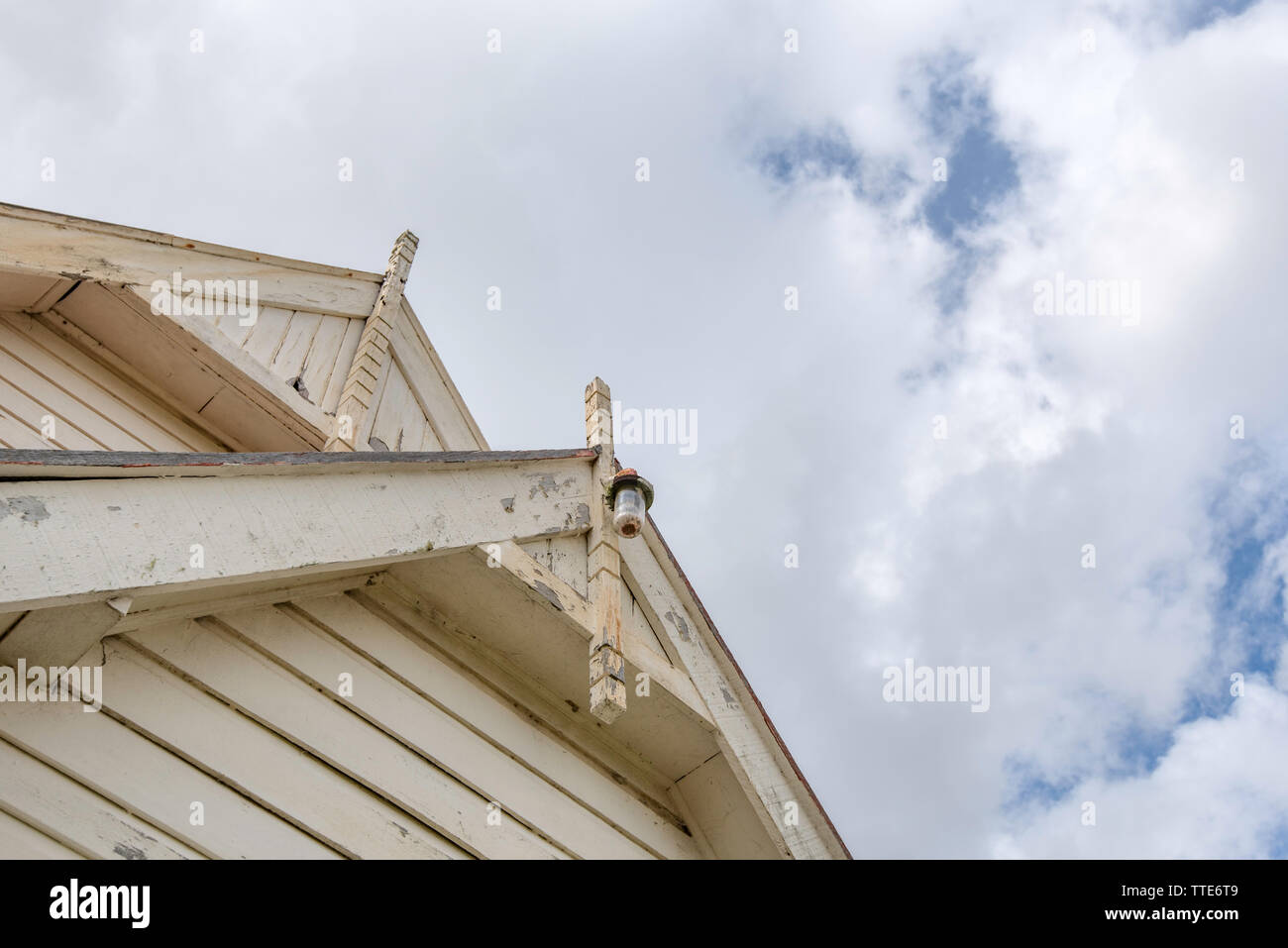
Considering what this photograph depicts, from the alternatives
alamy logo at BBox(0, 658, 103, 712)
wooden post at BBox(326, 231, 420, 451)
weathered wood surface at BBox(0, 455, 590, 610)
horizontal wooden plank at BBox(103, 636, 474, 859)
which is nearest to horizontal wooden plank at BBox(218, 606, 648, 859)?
horizontal wooden plank at BBox(103, 636, 474, 859)

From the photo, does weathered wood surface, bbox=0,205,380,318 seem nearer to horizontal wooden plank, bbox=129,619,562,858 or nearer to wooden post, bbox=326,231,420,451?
wooden post, bbox=326,231,420,451

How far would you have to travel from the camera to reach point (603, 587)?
3803 millimetres

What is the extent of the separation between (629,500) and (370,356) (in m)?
2.97

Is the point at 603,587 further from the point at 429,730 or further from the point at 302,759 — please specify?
the point at 302,759

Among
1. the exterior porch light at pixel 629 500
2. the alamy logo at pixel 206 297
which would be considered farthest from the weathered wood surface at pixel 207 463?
the alamy logo at pixel 206 297

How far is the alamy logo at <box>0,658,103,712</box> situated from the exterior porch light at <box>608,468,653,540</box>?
189 centimetres

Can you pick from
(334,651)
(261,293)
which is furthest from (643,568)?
(261,293)

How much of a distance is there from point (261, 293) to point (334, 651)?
3.14 meters

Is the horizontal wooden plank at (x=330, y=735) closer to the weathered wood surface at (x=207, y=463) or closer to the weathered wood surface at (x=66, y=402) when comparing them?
the weathered wood surface at (x=207, y=463)
